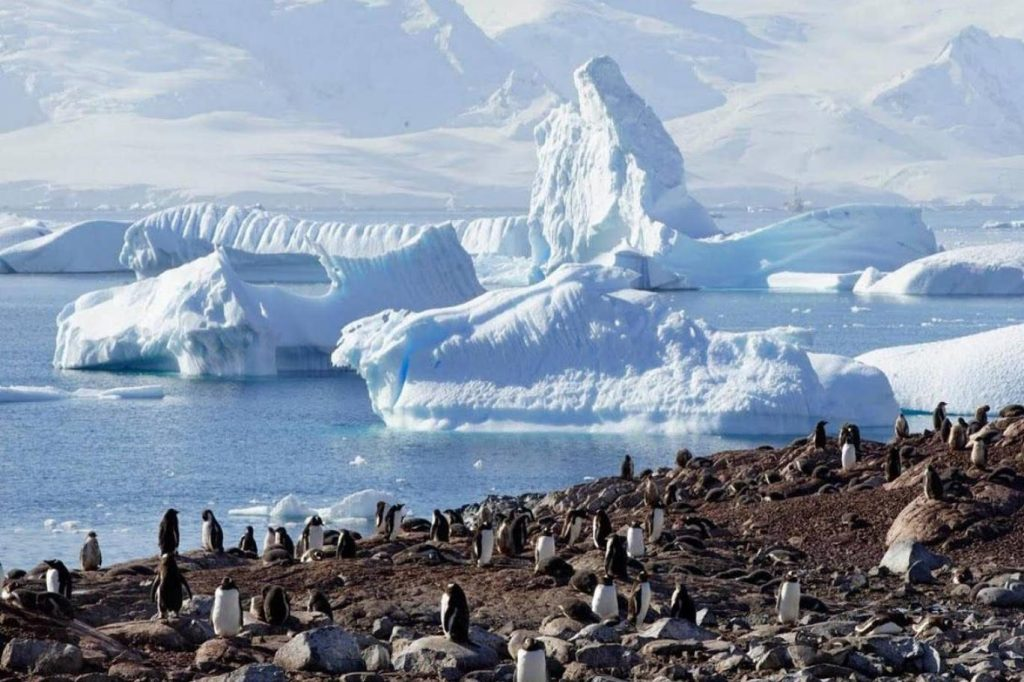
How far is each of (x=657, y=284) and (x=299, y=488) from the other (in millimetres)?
25381

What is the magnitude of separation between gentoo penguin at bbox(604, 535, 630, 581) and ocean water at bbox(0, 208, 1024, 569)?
622cm

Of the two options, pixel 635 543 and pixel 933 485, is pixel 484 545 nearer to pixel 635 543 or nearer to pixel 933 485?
pixel 635 543

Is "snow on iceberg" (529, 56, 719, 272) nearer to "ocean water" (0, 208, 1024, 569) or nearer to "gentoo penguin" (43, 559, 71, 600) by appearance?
"ocean water" (0, 208, 1024, 569)

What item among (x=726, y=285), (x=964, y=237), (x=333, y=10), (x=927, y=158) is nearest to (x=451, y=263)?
(x=726, y=285)

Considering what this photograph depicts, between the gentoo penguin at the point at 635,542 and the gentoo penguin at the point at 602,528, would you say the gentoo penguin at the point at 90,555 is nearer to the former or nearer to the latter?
the gentoo penguin at the point at 602,528

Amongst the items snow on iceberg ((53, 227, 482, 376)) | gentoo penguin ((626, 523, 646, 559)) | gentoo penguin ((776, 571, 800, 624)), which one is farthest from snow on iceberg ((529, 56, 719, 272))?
gentoo penguin ((776, 571, 800, 624))

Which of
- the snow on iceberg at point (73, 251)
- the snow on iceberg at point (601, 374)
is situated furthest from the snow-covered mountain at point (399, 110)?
the snow on iceberg at point (601, 374)

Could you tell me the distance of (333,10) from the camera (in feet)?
497

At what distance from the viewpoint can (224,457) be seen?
74.2 ft

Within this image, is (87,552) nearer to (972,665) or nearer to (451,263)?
(972,665)

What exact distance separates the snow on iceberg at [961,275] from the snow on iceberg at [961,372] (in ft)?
61.8

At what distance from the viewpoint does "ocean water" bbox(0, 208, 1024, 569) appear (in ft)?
60.9

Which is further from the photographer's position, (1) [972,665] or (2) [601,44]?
(2) [601,44]

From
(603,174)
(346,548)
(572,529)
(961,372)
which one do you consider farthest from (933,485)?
(603,174)
